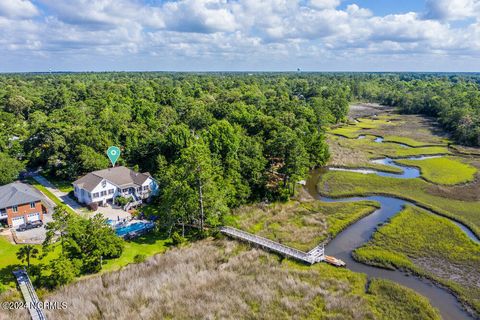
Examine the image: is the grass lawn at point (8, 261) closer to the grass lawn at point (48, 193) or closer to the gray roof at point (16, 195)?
the gray roof at point (16, 195)

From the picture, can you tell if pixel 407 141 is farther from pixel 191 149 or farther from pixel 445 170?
pixel 191 149

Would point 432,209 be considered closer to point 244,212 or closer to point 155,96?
point 244,212

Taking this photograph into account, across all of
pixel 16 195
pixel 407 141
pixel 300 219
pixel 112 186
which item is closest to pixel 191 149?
pixel 112 186

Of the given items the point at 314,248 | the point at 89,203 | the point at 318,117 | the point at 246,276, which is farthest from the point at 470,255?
the point at 318,117

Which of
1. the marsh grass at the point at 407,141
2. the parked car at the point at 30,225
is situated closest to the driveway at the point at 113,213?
the parked car at the point at 30,225

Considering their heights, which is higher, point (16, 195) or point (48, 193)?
point (16, 195)

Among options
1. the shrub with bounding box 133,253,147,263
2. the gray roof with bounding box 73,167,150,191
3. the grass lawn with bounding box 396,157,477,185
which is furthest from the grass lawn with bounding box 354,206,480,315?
the gray roof with bounding box 73,167,150,191

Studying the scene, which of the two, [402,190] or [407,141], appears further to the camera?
[407,141]

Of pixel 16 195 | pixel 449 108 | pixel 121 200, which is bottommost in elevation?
pixel 121 200
